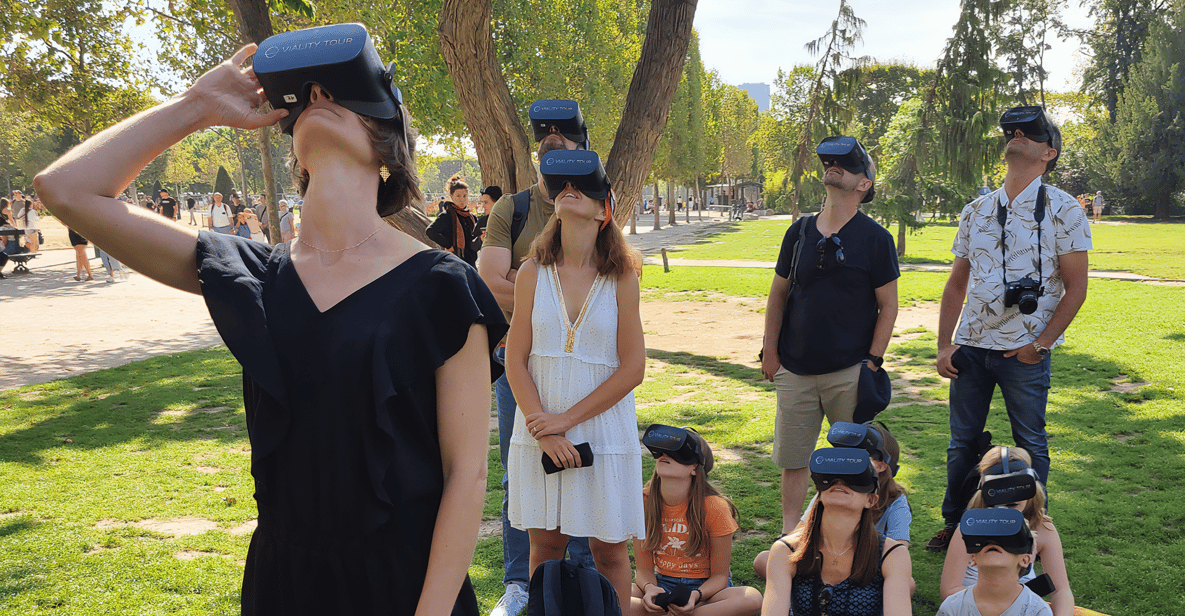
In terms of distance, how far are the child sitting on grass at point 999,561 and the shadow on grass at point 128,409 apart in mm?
6290

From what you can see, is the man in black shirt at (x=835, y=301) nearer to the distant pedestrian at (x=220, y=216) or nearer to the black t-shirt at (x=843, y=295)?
the black t-shirt at (x=843, y=295)

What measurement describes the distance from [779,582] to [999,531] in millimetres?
A: 871

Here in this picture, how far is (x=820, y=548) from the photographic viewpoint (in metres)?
3.46

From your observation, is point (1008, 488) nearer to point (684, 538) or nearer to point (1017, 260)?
point (1017, 260)

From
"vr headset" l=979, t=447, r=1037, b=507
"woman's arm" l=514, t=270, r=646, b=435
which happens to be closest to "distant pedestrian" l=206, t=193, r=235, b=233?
"woman's arm" l=514, t=270, r=646, b=435

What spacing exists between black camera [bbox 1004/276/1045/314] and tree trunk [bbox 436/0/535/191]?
4106 mm

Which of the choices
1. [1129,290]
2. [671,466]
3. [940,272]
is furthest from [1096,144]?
[671,466]

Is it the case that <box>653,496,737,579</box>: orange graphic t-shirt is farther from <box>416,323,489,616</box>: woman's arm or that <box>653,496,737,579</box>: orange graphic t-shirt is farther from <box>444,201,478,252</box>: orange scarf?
<box>444,201,478,252</box>: orange scarf

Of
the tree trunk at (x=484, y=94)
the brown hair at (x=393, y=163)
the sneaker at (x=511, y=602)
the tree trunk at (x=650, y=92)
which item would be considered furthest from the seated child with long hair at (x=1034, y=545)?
the tree trunk at (x=484, y=94)

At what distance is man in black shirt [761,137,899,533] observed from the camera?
4305 millimetres

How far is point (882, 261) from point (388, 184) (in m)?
3.26

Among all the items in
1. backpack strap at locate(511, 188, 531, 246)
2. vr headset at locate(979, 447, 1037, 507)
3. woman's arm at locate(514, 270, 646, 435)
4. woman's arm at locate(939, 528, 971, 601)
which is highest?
backpack strap at locate(511, 188, 531, 246)

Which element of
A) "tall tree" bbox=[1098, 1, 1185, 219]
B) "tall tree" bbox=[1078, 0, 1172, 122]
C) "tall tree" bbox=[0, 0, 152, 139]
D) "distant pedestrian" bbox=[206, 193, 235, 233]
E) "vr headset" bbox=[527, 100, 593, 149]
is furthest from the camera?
"tall tree" bbox=[1078, 0, 1172, 122]

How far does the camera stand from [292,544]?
62.5 inches
